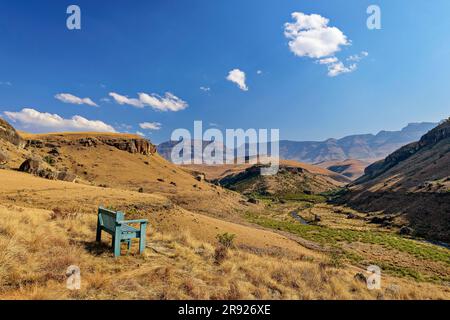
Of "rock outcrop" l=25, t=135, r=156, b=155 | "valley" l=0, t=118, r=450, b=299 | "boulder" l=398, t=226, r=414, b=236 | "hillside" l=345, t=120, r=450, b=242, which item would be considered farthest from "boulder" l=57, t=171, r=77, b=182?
"hillside" l=345, t=120, r=450, b=242

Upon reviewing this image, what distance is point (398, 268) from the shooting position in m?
21.0

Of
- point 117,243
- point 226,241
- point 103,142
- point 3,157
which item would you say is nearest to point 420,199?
point 226,241

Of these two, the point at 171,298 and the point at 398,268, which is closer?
the point at 171,298

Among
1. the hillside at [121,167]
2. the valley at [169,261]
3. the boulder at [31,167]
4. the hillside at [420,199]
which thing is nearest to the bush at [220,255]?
the valley at [169,261]

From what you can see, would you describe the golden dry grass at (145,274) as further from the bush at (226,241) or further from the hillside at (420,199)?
the hillside at (420,199)

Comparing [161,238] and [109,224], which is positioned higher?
[109,224]

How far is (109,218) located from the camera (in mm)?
8820

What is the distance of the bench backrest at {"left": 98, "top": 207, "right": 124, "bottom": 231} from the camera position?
828 cm

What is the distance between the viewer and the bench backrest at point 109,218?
8.28 m

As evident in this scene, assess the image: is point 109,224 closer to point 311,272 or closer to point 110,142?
point 311,272

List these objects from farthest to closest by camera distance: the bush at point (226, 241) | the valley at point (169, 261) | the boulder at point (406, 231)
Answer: the boulder at point (406, 231) < the bush at point (226, 241) < the valley at point (169, 261)

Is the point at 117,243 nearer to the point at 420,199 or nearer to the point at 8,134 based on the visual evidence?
the point at 8,134
